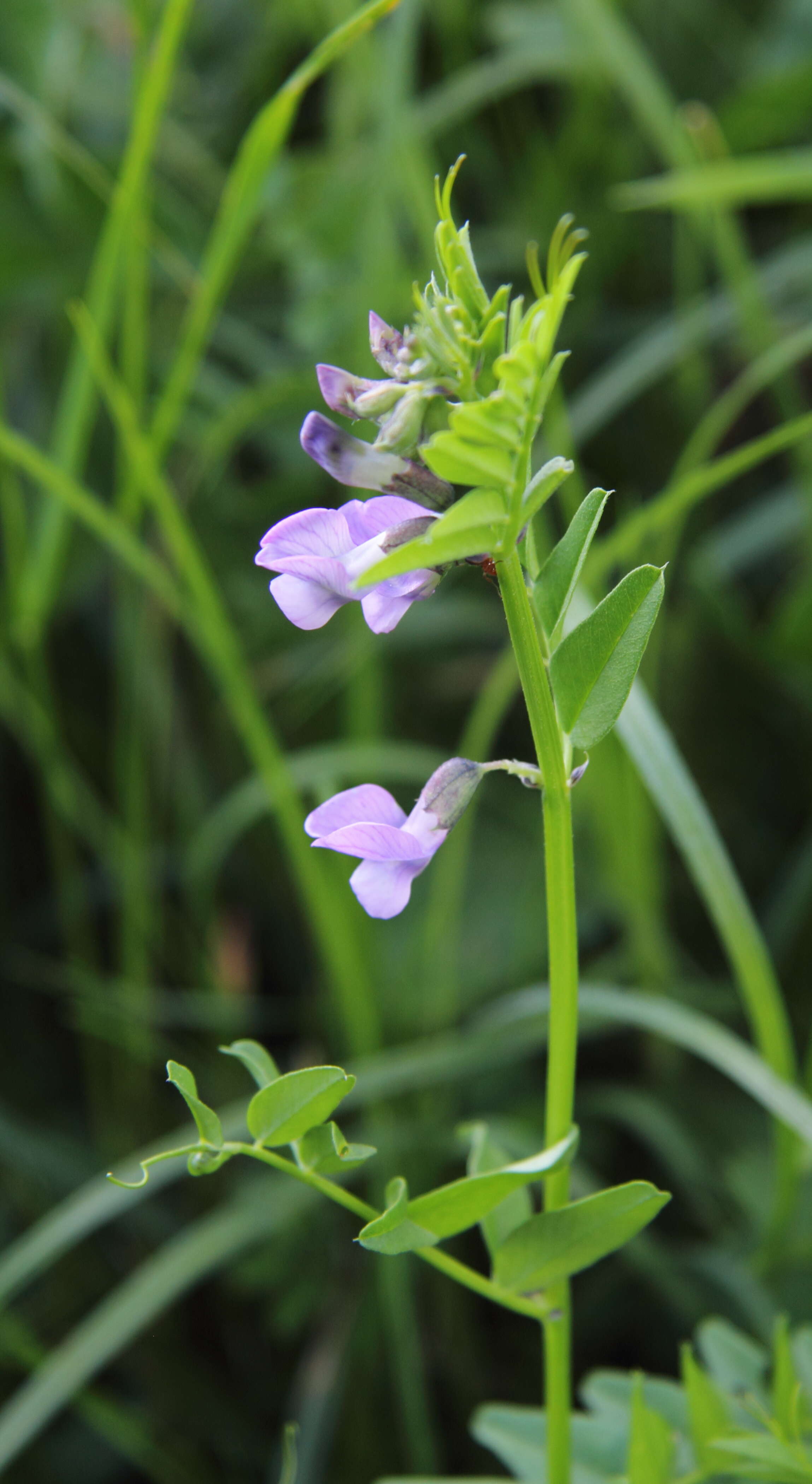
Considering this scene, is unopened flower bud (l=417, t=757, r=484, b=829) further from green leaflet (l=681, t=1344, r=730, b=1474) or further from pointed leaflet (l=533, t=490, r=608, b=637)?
green leaflet (l=681, t=1344, r=730, b=1474)

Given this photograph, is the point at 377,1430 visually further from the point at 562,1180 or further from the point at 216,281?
the point at 216,281

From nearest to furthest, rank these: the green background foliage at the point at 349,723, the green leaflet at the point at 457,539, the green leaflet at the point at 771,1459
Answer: the green leaflet at the point at 457,539 < the green leaflet at the point at 771,1459 < the green background foliage at the point at 349,723

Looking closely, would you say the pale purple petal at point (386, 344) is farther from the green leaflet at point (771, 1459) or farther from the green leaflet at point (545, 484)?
the green leaflet at point (771, 1459)

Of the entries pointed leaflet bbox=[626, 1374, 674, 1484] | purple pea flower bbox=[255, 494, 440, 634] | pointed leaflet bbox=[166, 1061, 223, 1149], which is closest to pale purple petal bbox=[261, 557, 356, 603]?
purple pea flower bbox=[255, 494, 440, 634]

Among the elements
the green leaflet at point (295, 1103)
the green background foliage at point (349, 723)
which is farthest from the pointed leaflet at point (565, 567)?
the green background foliage at point (349, 723)

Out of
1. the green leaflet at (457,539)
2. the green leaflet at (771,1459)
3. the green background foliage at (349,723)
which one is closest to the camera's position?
the green leaflet at (457,539)

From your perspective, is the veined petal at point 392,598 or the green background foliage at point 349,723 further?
the green background foliage at point 349,723
